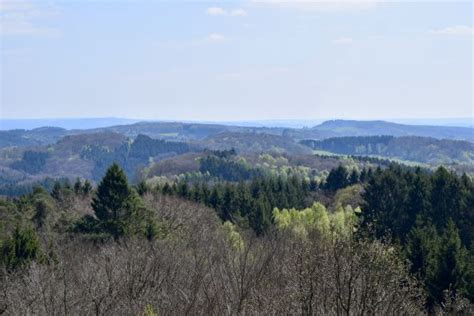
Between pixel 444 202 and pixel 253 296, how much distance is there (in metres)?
36.9

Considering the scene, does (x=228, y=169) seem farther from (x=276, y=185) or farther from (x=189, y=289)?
(x=189, y=289)

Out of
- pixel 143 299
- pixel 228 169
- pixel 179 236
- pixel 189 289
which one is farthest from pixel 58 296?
pixel 228 169

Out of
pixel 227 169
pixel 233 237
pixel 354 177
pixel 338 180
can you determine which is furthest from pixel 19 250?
pixel 227 169

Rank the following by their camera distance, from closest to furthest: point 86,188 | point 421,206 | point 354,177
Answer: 1. point 421,206
2. point 86,188
3. point 354,177

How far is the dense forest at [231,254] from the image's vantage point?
62.2ft

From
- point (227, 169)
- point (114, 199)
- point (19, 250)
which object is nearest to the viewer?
point (19, 250)

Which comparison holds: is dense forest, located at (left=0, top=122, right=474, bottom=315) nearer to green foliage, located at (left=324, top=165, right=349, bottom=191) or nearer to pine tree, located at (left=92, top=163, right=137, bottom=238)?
pine tree, located at (left=92, top=163, right=137, bottom=238)

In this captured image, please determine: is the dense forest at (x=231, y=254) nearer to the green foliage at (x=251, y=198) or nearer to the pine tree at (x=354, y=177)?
the green foliage at (x=251, y=198)

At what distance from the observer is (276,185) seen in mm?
87625

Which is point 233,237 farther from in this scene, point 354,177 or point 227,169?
point 227,169

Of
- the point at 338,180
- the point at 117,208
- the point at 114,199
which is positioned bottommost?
the point at 338,180

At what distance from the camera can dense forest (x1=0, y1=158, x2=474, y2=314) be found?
18969mm

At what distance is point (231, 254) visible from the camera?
35.2 m

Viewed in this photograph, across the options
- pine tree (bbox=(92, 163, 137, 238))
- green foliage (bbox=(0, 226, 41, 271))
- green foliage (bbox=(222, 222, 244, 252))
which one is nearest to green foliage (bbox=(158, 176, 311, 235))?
green foliage (bbox=(222, 222, 244, 252))
